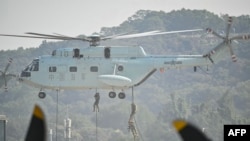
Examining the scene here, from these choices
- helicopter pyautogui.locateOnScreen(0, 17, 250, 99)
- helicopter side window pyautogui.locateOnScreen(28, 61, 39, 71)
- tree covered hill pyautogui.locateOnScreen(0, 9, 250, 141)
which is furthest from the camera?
tree covered hill pyautogui.locateOnScreen(0, 9, 250, 141)

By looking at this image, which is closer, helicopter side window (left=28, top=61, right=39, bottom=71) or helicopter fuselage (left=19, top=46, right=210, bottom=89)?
helicopter fuselage (left=19, top=46, right=210, bottom=89)

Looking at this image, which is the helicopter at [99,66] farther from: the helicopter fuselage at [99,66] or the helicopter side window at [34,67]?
the helicopter side window at [34,67]

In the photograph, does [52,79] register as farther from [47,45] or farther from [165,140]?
[47,45]

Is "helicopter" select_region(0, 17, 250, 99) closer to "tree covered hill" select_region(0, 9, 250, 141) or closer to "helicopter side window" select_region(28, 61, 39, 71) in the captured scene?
"helicopter side window" select_region(28, 61, 39, 71)

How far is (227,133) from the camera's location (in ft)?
79.9

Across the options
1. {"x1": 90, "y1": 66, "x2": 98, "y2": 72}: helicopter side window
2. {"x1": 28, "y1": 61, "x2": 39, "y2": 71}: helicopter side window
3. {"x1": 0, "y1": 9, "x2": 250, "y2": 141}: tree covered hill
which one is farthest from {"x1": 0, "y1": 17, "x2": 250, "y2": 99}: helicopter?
{"x1": 0, "y1": 9, "x2": 250, "y2": 141}: tree covered hill

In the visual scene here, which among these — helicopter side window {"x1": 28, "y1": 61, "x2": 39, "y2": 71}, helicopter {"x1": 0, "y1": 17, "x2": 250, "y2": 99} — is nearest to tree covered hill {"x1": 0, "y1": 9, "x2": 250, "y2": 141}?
helicopter side window {"x1": 28, "y1": 61, "x2": 39, "y2": 71}

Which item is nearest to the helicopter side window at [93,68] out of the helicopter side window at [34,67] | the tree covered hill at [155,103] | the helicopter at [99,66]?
the helicopter at [99,66]

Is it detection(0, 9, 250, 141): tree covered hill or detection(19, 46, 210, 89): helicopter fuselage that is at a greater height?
detection(19, 46, 210, 89): helicopter fuselage

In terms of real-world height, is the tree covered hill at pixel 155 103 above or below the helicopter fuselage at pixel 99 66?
below

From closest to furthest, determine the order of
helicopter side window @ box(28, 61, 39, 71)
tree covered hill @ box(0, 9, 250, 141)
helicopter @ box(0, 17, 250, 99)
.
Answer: helicopter @ box(0, 17, 250, 99), helicopter side window @ box(28, 61, 39, 71), tree covered hill @ box(0, 9, 250, 141)

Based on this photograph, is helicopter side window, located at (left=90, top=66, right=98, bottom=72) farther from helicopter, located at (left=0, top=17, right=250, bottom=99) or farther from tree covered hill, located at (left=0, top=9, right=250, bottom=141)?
tree covered hill, located at (left=0, top=9, right=250, bottom=141)

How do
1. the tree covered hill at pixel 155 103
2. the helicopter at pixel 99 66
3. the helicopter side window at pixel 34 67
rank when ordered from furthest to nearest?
the tree covered hill at pixel 155 103 → the helicopter side window at pixel 34 67 → the helicopter at pixel 99 66

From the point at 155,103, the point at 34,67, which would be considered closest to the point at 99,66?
the point at 34,67
